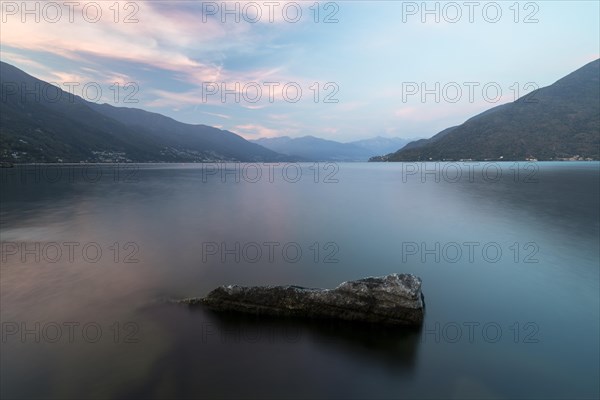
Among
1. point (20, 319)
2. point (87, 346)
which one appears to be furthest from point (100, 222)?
point (87, 346)

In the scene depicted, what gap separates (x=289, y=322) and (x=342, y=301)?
8.83 ft

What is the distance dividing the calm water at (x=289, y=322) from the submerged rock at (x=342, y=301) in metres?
0.72

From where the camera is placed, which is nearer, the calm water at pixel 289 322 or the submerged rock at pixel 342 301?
the calm water at pixel 289 322

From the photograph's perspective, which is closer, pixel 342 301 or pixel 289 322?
pixel 289 322

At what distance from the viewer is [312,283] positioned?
66.5ft

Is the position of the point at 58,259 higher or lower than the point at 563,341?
higher

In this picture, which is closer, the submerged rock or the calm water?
→ the calm water

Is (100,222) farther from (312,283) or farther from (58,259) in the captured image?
(312,283)

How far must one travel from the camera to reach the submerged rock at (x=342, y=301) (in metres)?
14.6

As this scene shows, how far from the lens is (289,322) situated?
1482 centimetres

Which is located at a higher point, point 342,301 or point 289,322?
point 342,301

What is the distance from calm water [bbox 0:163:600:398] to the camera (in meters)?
11.1

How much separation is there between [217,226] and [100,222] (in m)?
15.7

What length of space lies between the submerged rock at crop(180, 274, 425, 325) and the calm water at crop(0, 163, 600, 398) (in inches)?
28.4
